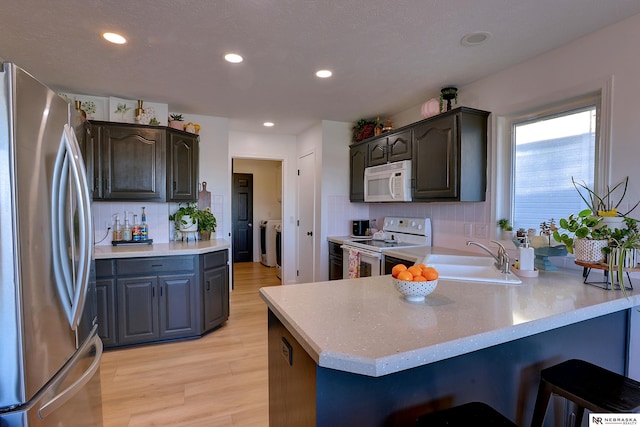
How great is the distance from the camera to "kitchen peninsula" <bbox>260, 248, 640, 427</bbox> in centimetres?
104

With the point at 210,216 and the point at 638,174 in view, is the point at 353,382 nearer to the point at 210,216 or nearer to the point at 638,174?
the point at 638,174

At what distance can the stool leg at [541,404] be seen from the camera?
1.31 metres

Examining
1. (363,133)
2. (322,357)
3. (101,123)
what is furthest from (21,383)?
(363,133)

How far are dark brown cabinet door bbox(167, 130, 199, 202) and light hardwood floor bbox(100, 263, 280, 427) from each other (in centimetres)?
150

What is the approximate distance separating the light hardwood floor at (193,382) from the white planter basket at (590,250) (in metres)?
2.02

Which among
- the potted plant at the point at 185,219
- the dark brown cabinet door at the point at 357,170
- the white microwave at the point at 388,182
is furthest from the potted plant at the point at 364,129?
the potted plant at the point at 185,219

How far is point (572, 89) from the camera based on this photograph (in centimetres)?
221

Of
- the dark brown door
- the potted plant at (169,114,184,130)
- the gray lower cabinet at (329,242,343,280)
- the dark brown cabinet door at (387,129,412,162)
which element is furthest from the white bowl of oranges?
the dark brown door

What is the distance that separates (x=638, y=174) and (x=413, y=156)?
1.67m

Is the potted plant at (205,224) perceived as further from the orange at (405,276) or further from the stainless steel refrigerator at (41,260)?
the orange at (405,276)

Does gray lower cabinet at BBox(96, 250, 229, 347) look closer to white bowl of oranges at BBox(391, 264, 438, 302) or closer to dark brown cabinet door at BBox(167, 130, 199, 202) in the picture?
dark brown cabinet door at BBox(167, 130, 199, 202)

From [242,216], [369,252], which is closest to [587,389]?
[369,252]

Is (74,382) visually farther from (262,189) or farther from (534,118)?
(262,189)

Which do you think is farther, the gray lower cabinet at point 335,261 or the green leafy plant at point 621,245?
the gray lower cabinet at point 335,261
